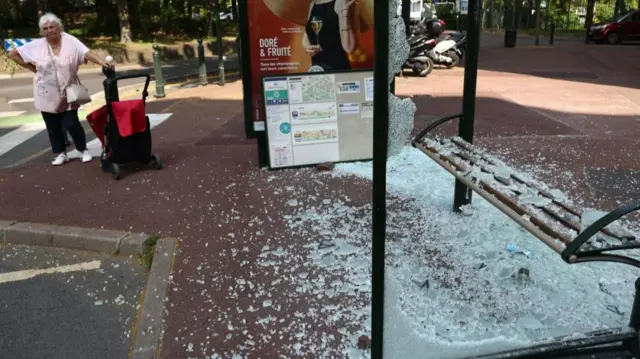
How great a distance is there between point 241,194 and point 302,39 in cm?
176

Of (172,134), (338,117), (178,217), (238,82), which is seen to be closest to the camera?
(178,217)

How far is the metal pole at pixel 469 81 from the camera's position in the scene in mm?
3953

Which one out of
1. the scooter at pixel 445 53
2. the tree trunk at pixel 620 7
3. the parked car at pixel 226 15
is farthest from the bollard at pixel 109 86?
the tree trunk at pixel 620 7

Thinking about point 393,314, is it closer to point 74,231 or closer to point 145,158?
point 74,231

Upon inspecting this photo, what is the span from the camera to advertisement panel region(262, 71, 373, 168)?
5.60m

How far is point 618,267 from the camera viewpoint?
349 centimetres

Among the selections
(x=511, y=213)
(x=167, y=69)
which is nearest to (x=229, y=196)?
(x=511, y=213)

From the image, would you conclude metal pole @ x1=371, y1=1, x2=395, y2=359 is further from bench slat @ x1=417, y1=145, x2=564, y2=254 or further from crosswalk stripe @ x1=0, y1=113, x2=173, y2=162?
crosswalk stripe @ x1=0, y1=113, x2=173, y2=162

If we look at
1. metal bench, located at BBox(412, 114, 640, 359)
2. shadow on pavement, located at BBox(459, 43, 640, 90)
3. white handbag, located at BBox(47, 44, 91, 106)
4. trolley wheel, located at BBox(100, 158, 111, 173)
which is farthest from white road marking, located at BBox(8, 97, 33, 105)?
shadow on pavement, located at BBox(459, 43, 640, 90)

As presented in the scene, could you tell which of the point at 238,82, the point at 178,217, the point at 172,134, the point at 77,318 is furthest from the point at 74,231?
the point at 238,82

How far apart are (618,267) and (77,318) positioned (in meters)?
3.53

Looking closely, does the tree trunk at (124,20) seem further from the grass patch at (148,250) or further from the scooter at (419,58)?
the grass patch at (148,250)

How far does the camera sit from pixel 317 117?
5727 millimetres

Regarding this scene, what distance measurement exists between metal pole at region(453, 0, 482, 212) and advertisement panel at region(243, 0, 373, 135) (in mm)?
1847
